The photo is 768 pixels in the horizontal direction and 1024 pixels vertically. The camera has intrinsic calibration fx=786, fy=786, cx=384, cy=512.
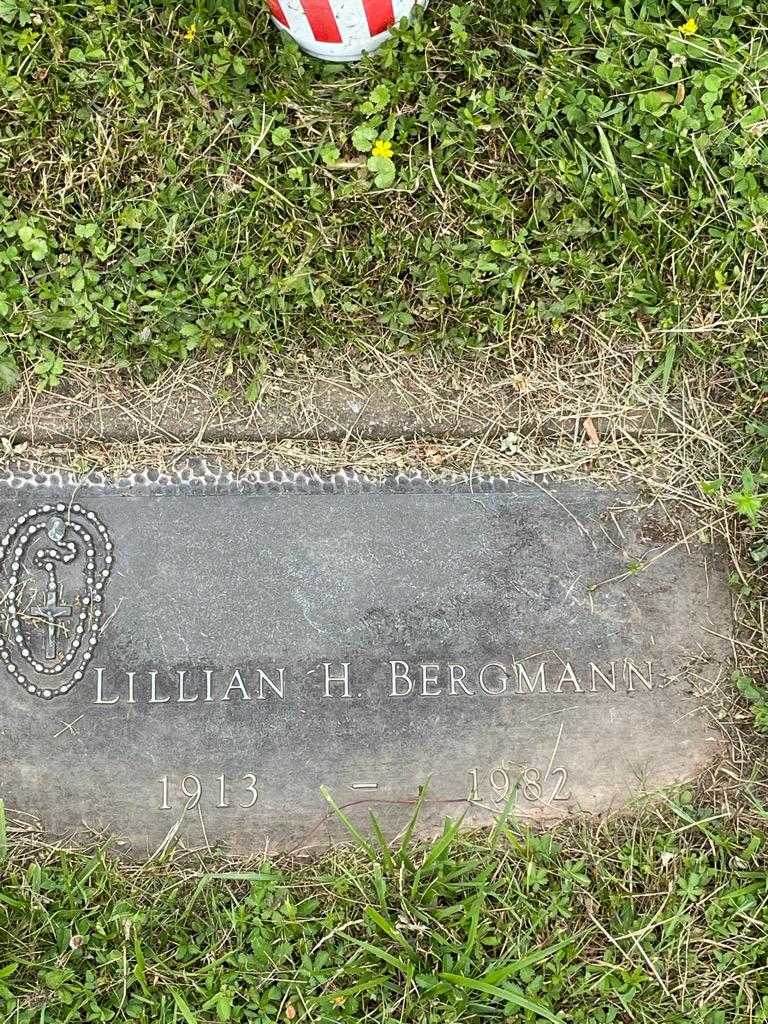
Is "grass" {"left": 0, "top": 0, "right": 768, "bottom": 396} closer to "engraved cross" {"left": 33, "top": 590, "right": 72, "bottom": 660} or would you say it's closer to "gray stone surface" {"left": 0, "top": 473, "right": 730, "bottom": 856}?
"gray stone surface" {"left": 0, "top": 473, "right": 730, "bottom": 856}

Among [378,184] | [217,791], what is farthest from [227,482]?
[378,184]

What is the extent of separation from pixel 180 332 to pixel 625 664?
5.08 feet

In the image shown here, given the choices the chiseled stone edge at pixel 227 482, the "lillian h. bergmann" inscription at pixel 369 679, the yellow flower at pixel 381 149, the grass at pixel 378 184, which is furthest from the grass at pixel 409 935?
the yellow flower at pixel 381 149

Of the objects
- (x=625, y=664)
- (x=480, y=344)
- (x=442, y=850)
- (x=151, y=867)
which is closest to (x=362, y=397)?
(x=480, y=344)

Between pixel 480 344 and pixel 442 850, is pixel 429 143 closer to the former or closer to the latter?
pixel 480 344

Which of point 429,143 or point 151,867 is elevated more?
point 429,143

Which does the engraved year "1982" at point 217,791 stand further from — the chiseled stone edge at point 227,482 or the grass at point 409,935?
the chiseled stone edge at point 227,482

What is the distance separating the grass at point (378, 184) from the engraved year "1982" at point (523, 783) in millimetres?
1162

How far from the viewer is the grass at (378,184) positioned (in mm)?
2211

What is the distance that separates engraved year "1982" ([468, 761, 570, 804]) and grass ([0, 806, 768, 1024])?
0.09 m

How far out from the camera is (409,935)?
81.8 inches

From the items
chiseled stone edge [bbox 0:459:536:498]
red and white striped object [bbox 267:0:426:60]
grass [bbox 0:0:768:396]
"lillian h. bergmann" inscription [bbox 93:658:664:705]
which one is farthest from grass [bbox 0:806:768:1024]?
red and white striped object [bbox 267:0:426:60]

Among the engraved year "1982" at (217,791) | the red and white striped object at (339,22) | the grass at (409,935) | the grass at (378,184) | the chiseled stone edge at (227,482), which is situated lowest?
the grass at (409,935)

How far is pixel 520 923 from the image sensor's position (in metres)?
2.09
